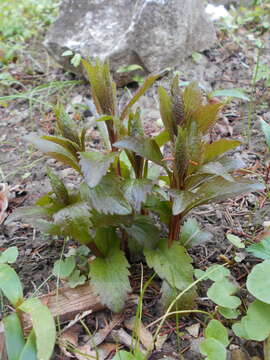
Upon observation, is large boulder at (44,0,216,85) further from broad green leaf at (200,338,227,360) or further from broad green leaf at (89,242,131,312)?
broad green leaf at (200,338,227,360)

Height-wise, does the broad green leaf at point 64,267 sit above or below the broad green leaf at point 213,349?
above

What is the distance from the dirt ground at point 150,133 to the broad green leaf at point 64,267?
9 centimetres

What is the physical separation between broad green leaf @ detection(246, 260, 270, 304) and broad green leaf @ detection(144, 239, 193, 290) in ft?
0.71

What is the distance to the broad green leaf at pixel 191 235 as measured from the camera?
1.62 meters

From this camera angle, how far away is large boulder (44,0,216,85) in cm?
290

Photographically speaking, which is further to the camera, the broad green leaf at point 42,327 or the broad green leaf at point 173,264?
the broad green leaf at point 173,264

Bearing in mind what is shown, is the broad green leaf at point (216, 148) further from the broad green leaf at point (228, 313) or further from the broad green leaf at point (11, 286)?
the broad green leaf at point (11, 286)

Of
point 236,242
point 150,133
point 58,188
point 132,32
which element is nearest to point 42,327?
point 58,188

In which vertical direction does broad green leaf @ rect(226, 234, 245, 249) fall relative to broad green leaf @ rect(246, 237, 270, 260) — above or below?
below

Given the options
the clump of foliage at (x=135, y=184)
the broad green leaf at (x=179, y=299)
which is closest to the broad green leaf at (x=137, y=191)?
the clump of foliage at (x=135, y=184)

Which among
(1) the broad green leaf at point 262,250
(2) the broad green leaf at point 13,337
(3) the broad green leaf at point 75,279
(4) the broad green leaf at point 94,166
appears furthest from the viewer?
(3) the broad green leaf at point 75,279

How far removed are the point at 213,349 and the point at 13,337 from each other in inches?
26.8

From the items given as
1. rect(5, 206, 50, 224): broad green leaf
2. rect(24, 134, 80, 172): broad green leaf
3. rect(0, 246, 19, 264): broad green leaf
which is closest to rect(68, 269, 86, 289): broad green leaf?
rect(0, 246, 19, 264): broad green leaf

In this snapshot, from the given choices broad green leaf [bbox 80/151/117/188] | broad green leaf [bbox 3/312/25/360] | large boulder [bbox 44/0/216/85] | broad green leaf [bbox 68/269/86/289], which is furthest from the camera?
large boulder [bbox 44/0/216/85]
